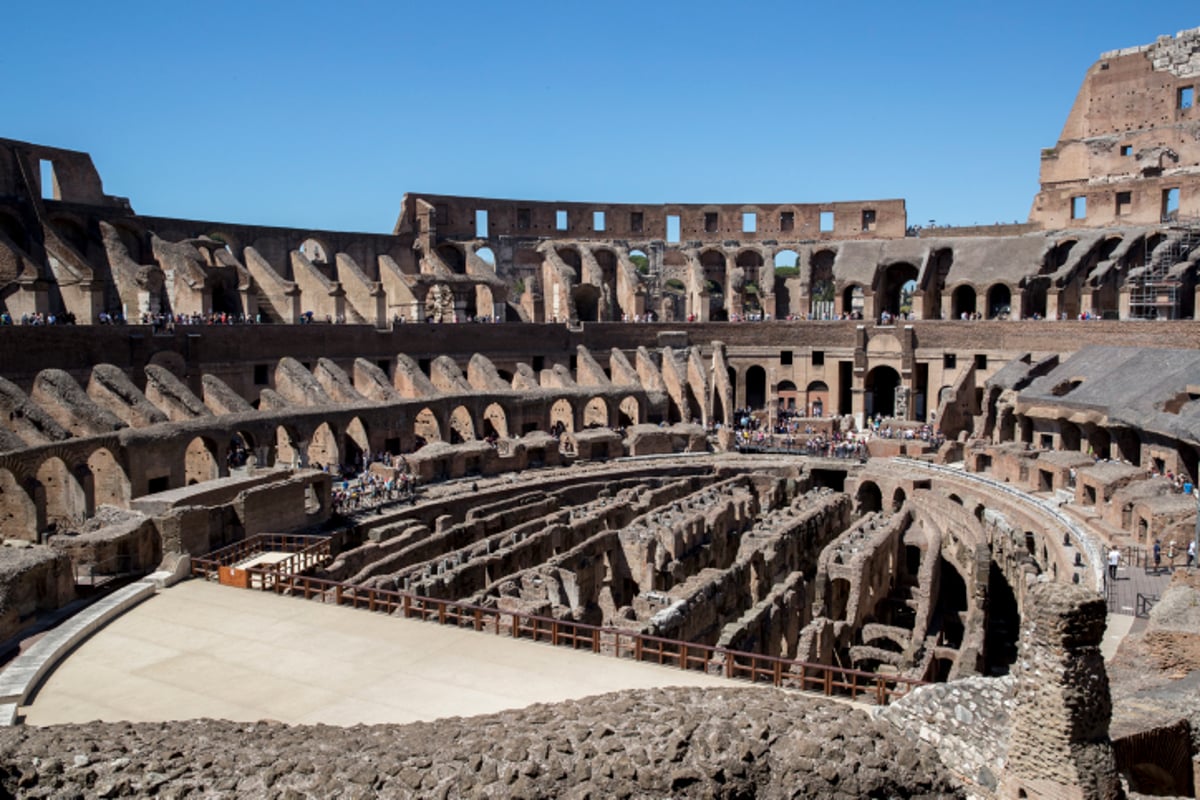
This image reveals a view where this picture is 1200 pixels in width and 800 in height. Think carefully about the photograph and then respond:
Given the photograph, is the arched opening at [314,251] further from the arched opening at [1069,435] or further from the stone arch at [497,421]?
the arched opening at [1069,435]

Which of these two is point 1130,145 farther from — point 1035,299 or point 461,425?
point 461,425

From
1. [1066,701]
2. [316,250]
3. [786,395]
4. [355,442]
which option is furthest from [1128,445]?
[316,250]

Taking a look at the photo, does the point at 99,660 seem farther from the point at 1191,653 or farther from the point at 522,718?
the point at 1191,653

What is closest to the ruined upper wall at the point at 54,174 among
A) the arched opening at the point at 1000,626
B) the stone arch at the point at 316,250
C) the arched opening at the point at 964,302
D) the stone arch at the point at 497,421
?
the stone arch at the point at 316,250

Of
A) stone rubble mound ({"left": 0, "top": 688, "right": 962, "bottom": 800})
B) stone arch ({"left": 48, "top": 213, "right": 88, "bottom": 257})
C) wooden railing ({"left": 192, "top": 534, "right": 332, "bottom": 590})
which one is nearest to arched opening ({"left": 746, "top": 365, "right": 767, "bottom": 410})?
wooden railing ({"left": 192, "top": 534, "right": 332, "bottom": 590})

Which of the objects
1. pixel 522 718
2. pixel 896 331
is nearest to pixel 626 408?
pixel 896 331

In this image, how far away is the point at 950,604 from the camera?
2586 cm

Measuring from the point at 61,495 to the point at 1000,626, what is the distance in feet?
77.7

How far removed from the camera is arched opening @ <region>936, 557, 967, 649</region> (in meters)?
23.6

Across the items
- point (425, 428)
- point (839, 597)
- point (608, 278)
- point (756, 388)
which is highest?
point (608, 278)

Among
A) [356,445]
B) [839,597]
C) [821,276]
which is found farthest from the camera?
[821,276]

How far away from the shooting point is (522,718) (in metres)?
8.90

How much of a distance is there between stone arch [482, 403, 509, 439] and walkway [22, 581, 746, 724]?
2056 cm

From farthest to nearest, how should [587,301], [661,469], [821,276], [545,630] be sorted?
[821,276], [587,301], [661,469], [545,630]
